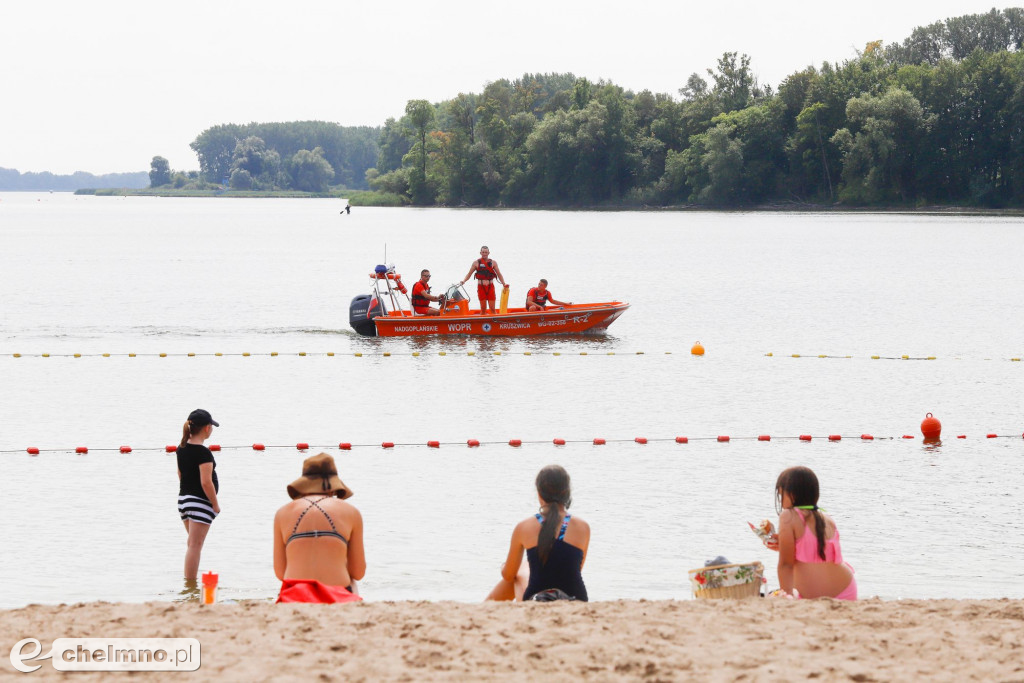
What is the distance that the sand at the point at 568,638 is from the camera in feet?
18.5

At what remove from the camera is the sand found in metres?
5.64

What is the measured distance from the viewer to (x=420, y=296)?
25422 millimetres

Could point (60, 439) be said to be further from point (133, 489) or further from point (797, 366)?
point (797, 366)

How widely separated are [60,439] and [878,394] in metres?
12.7

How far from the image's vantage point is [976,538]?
10875 mm

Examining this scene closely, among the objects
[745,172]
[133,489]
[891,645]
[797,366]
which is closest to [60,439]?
[133,489]

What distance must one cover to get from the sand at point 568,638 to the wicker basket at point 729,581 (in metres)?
0.12

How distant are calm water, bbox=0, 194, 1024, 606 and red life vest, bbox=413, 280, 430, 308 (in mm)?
951

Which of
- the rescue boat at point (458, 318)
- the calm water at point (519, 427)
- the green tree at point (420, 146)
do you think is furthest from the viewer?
the green tree at point (420, 146)

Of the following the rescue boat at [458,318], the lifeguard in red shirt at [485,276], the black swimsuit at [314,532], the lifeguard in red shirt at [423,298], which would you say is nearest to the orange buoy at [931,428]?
the black swimsuit at [314,532]

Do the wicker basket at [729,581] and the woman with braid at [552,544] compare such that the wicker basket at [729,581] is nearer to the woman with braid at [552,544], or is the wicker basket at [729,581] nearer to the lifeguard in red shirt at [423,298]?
the woman with braid at [552,544]

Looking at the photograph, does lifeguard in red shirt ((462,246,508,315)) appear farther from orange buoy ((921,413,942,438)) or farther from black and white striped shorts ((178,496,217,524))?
black and white striped shorts ((178,496,217,524))

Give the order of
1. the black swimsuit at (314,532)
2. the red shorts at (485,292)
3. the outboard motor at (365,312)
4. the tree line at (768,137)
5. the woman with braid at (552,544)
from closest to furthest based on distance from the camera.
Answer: the black swimsuit at (314,532) < the woman with braid at (552,544) < the outboard motor at (365,312) < the red shorts at (485,292) < the tree line at (768,137)

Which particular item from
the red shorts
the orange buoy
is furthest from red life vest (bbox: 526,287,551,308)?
the orange buoy
